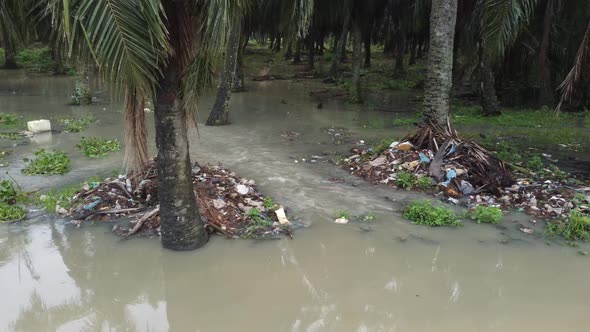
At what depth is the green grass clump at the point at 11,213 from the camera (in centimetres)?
605

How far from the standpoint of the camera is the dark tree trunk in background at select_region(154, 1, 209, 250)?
458 centimetres

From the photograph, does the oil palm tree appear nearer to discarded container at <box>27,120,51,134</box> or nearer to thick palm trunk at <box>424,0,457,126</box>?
thick palm trunk at <box>424,0,457,126</box>

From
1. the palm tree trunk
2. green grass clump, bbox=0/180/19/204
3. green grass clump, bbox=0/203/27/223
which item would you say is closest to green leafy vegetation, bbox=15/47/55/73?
green grass clump, bbox=0/180/19/204

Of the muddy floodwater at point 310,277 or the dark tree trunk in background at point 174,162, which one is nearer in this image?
the muddy floodwater at point 310,277

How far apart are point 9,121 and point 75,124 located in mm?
1892

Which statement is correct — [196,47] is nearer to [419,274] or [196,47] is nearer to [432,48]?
[419,274]

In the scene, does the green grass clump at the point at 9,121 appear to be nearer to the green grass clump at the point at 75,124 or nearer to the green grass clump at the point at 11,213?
the green grass clump at the point at 75,124

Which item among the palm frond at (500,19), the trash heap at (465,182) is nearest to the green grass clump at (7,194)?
the trash heap at (465,182)

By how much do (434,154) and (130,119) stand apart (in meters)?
5.12

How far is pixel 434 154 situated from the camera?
26.1 feet

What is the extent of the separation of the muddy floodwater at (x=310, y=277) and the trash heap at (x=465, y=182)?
49 centimetres

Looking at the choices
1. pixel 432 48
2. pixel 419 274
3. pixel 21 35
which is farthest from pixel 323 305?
pixel 432 48

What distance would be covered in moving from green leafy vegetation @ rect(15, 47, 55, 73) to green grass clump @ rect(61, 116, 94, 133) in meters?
13.3

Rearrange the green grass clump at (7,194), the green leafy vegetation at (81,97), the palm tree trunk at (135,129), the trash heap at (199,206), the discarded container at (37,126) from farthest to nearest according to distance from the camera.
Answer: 1. the green leafy vegetation at (81,97)
2. the discarded container at (37,126)
3. the green grass clump at (7,194)
4. the trash heap at (199,206)
5. the palm tree trunk at (135,129)
